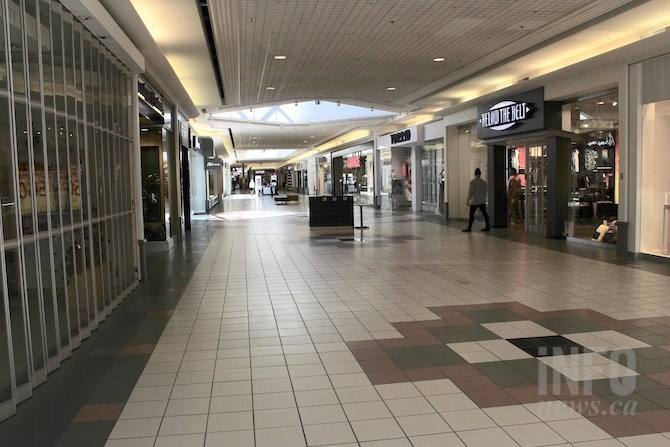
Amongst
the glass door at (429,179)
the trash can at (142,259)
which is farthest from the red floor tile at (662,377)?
the glass door at (429,179)

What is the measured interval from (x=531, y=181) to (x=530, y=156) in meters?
0.58

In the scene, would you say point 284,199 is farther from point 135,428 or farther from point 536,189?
point 135,428

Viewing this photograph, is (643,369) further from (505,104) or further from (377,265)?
(505,104)

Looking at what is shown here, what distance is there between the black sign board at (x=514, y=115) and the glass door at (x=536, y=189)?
72cm

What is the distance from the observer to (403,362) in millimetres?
4176

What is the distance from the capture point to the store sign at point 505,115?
12.5 m

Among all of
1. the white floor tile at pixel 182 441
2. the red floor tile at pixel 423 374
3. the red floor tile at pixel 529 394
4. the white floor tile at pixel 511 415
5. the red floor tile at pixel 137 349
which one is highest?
the red floor tile at pixel 137 349

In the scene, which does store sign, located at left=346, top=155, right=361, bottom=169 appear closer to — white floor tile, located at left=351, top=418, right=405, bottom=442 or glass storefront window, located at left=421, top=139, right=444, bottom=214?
glass storefront window, located at left=421, top=139, right=444, bottom=214

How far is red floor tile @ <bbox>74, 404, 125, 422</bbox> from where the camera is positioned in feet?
10.7

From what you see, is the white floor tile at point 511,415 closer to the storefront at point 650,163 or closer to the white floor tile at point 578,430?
the white floor tile at point 578,430

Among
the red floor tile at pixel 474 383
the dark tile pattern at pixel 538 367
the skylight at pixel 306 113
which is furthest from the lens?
the skylight at pixel 306 113

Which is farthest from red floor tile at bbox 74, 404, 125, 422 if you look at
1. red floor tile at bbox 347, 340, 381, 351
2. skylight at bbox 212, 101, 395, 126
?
skylight at bbox 212, 101, 395, 126

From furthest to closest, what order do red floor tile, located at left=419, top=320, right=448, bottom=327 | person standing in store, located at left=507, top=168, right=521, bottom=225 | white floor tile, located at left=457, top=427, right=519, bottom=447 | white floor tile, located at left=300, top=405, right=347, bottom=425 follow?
person standing in store, located at left=507, top=168, right=521, bottom=225, red floor tile, located at left=419, top=320, right=448, bottom=327, white floor tile, located at left=300, top=405, right=347, bottom=425, white floor tile, located at left=457, top=427, right=519, bottom=447

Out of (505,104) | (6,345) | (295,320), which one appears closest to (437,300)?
(295,320)
